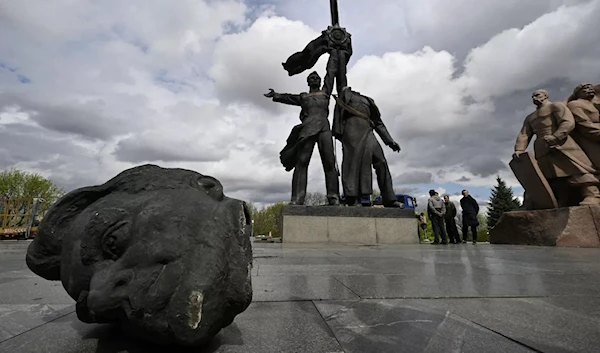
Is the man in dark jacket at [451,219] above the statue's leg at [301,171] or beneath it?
beneath

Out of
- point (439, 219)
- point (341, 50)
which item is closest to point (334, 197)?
point (439, 219)

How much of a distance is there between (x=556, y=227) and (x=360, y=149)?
15.5 ft

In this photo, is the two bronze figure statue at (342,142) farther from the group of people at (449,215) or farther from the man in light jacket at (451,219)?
the man in light jacket at (451,219)

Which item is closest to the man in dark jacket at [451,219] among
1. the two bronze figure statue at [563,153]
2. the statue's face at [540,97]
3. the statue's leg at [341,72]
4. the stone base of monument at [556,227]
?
the stone base of monument at [556,227]

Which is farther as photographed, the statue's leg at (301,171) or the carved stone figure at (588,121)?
the statue's leg at (301,171)

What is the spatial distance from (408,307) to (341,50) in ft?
35.0

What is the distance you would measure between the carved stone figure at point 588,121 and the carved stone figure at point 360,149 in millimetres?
4115

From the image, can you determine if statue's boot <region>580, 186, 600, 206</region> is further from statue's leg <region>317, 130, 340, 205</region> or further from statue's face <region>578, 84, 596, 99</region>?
statue's leg <region>317, 130, 340, 205</region>

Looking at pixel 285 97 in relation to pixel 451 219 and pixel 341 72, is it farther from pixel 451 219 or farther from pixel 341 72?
pixel 451 219

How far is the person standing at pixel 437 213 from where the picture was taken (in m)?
10.4

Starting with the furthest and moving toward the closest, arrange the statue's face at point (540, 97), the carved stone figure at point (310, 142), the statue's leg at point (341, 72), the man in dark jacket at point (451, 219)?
the man in dark jacket at point (451, 219) → the statue's leg at point (341, 72) → the carved stone figure at point (310, 142) → the statue's face at point (540, 97)

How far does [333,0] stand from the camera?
11.8 meters

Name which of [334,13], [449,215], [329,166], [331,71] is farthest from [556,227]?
[334,13]

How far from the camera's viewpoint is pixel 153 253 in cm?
93
